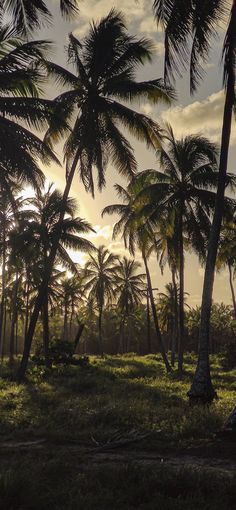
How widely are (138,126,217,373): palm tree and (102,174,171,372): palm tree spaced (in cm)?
74

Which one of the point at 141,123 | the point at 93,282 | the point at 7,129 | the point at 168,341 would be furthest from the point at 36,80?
the point at 168,341

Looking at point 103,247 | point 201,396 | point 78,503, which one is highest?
point 103,247

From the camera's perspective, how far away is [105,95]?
1967 centimetres

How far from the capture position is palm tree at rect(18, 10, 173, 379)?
62.7 ft

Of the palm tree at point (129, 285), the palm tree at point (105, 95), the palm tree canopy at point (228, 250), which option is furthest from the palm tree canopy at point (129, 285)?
the palm tree at point (105, 95)

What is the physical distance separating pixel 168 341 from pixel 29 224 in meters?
59.5

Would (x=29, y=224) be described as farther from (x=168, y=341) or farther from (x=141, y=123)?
(x=168, y=341)

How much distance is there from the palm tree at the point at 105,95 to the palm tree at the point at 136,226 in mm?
1895

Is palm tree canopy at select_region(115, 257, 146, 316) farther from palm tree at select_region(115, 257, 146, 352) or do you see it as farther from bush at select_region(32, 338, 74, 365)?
bush at select_region(32, 338, 74, 365)

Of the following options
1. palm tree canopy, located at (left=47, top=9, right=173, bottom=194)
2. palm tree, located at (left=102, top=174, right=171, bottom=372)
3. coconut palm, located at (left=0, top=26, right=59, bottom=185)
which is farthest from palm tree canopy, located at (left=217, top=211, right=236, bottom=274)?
coconut palm, located at (left=0, top=26, right=59, bottom=185)

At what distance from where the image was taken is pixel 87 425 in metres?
10.2

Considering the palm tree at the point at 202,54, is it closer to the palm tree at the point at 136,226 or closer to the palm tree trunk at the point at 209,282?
the palm tree trunk at the point at 209,282

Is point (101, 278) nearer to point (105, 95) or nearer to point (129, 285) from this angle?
point (129, 285)

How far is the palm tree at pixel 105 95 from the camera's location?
1912cm
